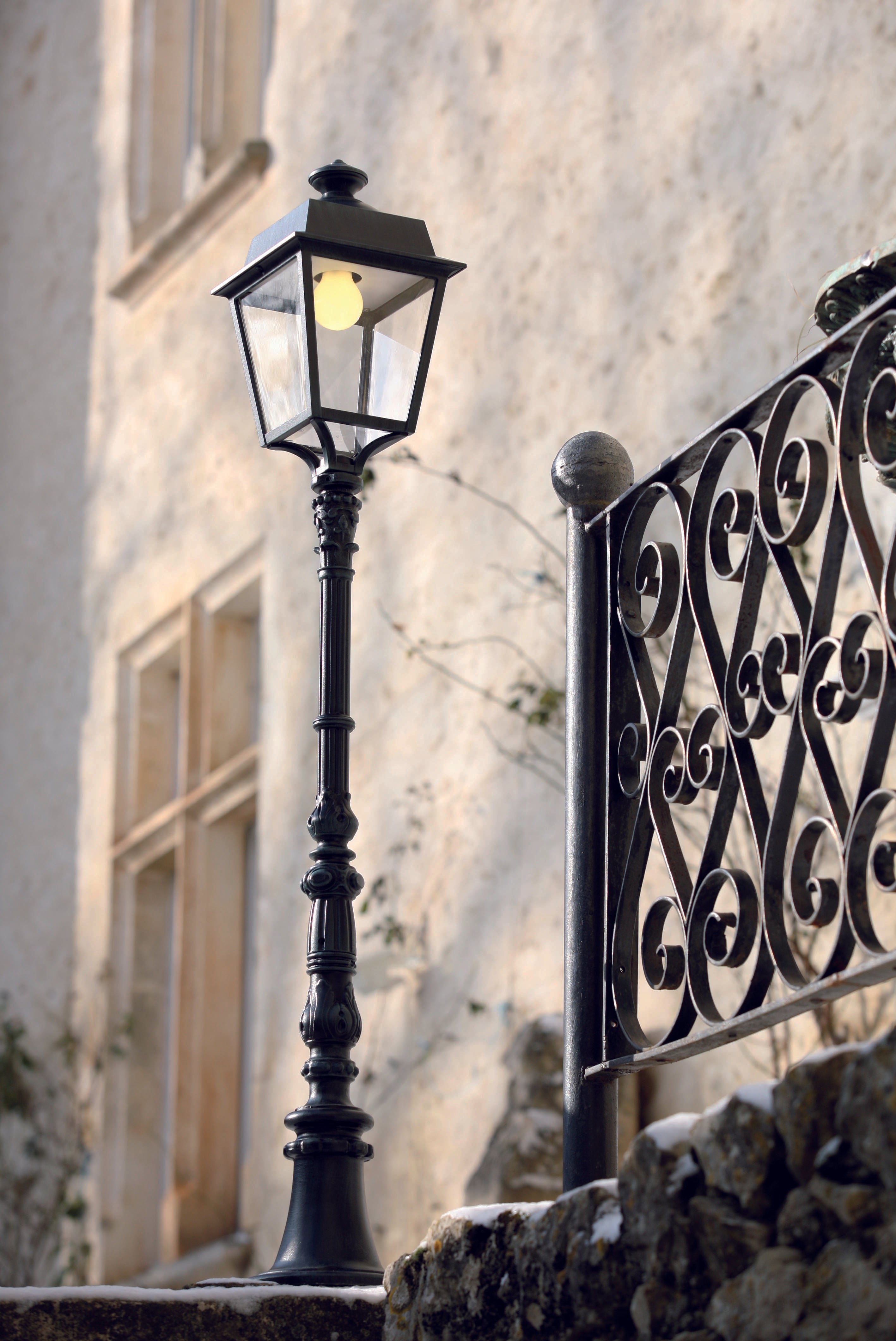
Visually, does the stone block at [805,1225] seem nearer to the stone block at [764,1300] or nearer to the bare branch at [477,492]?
the stone block at [764,1300]

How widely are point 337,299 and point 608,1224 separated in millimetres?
1983

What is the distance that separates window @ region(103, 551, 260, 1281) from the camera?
776cm

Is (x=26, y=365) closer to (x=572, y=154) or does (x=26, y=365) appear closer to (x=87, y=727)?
(x=87, y=727)

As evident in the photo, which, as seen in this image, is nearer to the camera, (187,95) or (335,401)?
(335,401)

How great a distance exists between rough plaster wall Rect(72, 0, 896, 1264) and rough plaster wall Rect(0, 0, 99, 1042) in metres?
1.62

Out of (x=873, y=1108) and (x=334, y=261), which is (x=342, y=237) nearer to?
(x=334, y=261)

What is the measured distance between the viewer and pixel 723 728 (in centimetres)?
262

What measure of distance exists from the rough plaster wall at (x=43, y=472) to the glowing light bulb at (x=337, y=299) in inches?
228

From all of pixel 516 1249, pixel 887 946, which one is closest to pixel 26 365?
pixel 887 946

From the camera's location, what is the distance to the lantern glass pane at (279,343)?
11.7 ft

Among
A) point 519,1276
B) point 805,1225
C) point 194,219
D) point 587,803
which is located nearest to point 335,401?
point 587,803

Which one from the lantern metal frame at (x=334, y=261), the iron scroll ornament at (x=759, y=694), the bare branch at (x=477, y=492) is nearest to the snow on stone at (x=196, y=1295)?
the iron scroll ornament at (x=759, y=694)

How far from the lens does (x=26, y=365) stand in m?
10.5

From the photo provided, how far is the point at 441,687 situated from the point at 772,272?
1877mm
